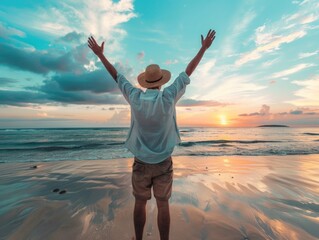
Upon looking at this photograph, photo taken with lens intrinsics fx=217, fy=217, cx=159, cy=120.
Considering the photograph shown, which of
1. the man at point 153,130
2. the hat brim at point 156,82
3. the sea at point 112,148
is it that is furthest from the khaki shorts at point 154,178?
the sea at point 112,148

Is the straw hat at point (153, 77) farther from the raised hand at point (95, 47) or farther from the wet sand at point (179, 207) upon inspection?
the wet sand at point (179, 207)

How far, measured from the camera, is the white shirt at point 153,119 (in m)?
2.41

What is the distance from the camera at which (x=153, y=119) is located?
2.44 metres

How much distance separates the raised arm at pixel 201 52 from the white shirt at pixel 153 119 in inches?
6.0

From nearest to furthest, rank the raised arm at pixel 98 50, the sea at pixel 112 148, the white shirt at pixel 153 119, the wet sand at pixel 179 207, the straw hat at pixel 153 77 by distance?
the white shirt at pixel 153 119
the straw hat at pixel 153 77
the raised arm at pixel 98 50
the wet sand at pixel 179 207
the sea at pixel 112 148

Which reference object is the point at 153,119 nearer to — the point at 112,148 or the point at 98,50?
the point at 98,50

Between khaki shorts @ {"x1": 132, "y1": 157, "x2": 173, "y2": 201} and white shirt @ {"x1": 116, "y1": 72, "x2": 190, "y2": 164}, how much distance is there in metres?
0.11

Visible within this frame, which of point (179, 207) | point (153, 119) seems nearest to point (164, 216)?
point (153, 119)

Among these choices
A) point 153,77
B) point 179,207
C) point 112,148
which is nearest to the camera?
point 153,77

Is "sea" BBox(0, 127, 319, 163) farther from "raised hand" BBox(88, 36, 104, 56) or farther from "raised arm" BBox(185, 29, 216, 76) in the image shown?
"raised arm" BBox(185, 29, 216, 76)

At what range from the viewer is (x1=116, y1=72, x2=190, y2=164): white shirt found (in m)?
2.41

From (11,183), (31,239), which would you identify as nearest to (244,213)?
(31,239)

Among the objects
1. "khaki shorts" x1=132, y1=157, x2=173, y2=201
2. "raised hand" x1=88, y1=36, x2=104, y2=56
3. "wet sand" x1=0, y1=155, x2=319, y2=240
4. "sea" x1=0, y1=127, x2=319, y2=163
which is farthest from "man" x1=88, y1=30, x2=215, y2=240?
"sea" x1=0, y1=127, x2=319, y2=163

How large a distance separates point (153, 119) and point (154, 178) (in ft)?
2.53
